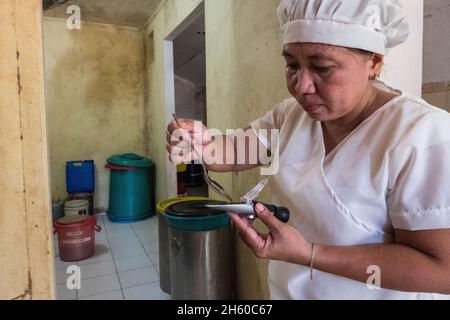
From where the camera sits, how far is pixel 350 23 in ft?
2.24

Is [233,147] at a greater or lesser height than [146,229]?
greater

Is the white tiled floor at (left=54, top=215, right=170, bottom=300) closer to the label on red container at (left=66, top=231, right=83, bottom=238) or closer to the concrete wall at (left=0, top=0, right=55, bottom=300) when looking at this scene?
the label on red container at (left=66, top=231, right=83, bottom=238)

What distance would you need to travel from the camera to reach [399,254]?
0.61 metres

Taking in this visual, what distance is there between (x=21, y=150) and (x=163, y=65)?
2785mm

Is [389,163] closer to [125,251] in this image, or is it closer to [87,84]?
[125,251]

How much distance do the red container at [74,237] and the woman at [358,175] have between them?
2609mm

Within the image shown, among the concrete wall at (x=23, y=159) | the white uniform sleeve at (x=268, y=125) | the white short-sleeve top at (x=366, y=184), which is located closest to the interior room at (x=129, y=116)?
the concrete wall at (x=23, y=159)

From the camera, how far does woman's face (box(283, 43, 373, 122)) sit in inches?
26.7

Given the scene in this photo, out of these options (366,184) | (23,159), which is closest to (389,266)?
(366,184)

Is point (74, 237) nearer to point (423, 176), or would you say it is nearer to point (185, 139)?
point (185, 139)

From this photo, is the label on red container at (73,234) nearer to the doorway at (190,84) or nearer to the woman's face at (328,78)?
the doorway at (190,84)

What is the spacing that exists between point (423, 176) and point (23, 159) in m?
1.20

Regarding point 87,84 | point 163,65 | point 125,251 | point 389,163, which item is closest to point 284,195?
point 389,163
